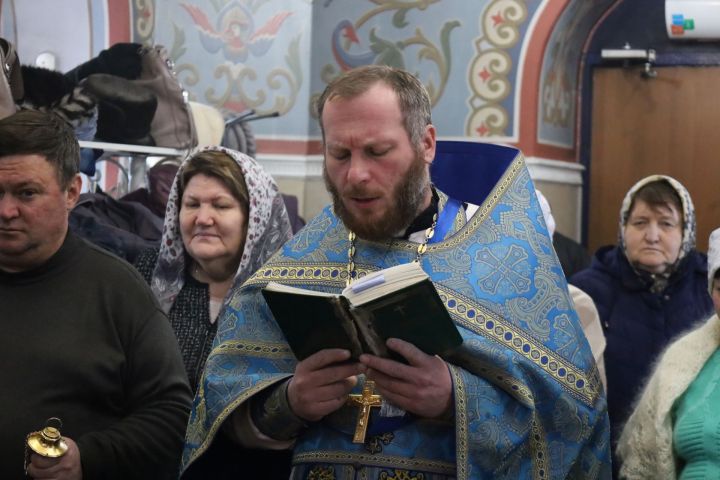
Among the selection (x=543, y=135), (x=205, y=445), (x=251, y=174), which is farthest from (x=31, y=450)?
(x=543, y=135)

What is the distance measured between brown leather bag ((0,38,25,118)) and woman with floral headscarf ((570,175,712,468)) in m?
2.04

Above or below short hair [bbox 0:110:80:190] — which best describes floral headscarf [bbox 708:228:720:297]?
below

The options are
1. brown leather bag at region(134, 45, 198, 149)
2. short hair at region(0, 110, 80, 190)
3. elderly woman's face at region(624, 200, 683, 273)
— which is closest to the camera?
short hair at region(0, 110, 80, 190)

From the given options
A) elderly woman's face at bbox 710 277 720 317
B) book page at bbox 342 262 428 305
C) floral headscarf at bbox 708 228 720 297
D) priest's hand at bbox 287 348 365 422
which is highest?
book page at bbox 342 262 428 305

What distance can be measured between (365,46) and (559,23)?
48.3 inches

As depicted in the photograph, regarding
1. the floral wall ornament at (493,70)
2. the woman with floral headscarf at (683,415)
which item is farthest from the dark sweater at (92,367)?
the floral wall ornament at (493,70)

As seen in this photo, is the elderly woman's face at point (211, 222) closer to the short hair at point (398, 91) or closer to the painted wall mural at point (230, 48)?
the short hair at point (398, 91)

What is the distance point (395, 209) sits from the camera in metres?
2.40

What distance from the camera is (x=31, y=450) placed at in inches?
98.1

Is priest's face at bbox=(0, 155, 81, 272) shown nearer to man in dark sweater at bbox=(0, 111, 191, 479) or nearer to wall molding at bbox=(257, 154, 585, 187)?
man in dark sweater at bbox=(0, 111, 191, 479)

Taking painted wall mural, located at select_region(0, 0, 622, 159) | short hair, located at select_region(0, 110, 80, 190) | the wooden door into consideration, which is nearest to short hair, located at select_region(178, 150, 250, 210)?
short hair, located at select_region(0, 110, 80, 190)

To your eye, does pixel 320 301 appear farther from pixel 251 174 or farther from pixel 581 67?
pixel 581 67

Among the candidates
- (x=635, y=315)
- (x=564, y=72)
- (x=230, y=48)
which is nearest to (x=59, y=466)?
(x=635, y=315)

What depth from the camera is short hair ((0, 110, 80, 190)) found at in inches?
106
